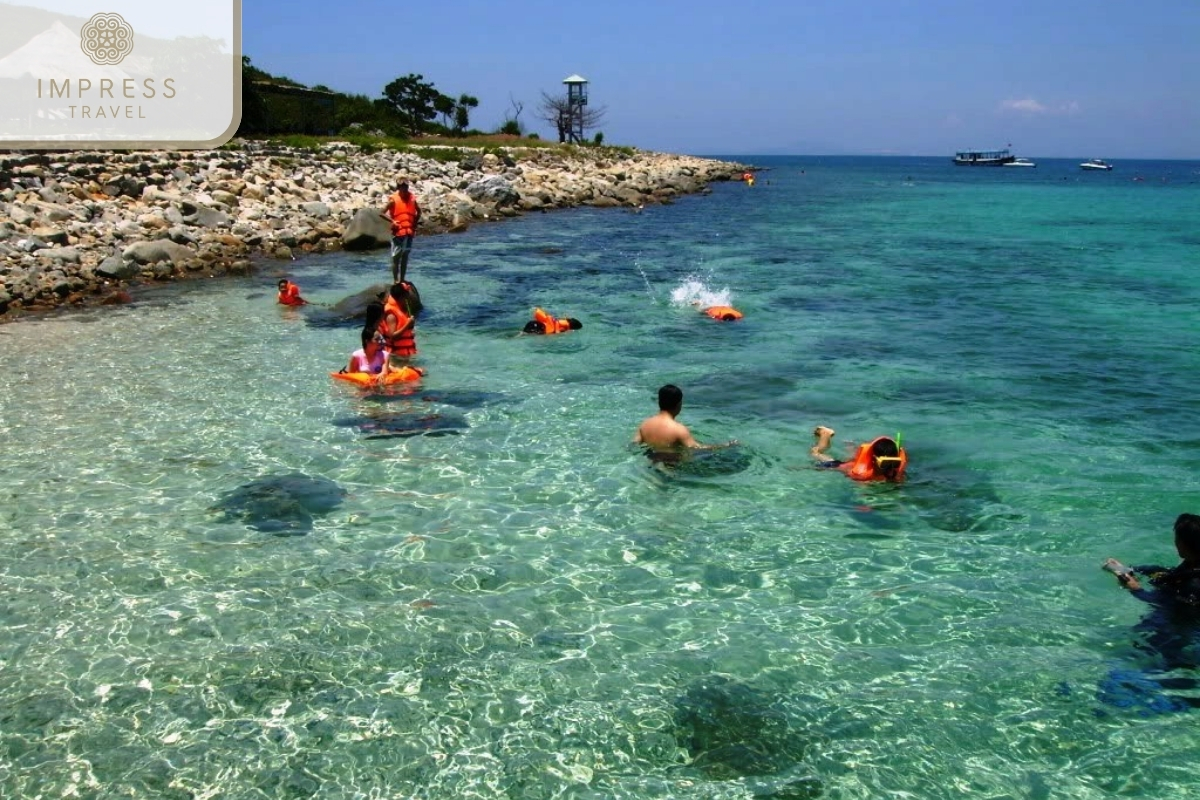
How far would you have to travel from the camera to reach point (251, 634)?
6863mm

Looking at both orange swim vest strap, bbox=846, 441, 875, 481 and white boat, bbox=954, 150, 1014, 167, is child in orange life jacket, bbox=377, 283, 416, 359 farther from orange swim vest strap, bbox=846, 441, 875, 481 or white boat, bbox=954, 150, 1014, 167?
white boat, bbox=954, 150, 1014, 167

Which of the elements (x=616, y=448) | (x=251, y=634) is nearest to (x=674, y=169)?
(x=616, y=448)

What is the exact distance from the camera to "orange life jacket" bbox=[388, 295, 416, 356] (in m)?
14.3

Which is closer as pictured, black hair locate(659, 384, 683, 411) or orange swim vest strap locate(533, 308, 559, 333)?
black hair locate(659, 384, 683, 411)

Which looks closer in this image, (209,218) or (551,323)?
(551,323)

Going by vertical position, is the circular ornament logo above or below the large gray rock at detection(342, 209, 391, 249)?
above

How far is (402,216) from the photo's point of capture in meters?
19.6

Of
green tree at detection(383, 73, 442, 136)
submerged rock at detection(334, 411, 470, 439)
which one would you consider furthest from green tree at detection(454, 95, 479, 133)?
submerged rock at detection(334, 411, 470, 439)

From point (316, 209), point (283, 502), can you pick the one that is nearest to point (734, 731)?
point (283, 502)

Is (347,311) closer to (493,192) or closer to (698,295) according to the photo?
(698,295)

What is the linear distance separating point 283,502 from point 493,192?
32.7 metres

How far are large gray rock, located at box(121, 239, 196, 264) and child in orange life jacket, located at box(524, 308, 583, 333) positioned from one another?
1070 cm

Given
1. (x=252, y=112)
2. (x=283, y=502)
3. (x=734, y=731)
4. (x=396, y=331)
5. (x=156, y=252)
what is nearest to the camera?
(x=734, y=731)

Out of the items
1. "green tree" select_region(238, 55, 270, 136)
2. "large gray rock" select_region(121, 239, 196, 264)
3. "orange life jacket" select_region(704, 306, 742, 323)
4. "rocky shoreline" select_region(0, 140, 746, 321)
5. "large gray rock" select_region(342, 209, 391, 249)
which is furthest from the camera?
"green tree" select_region(238, 55, 270, 136)
